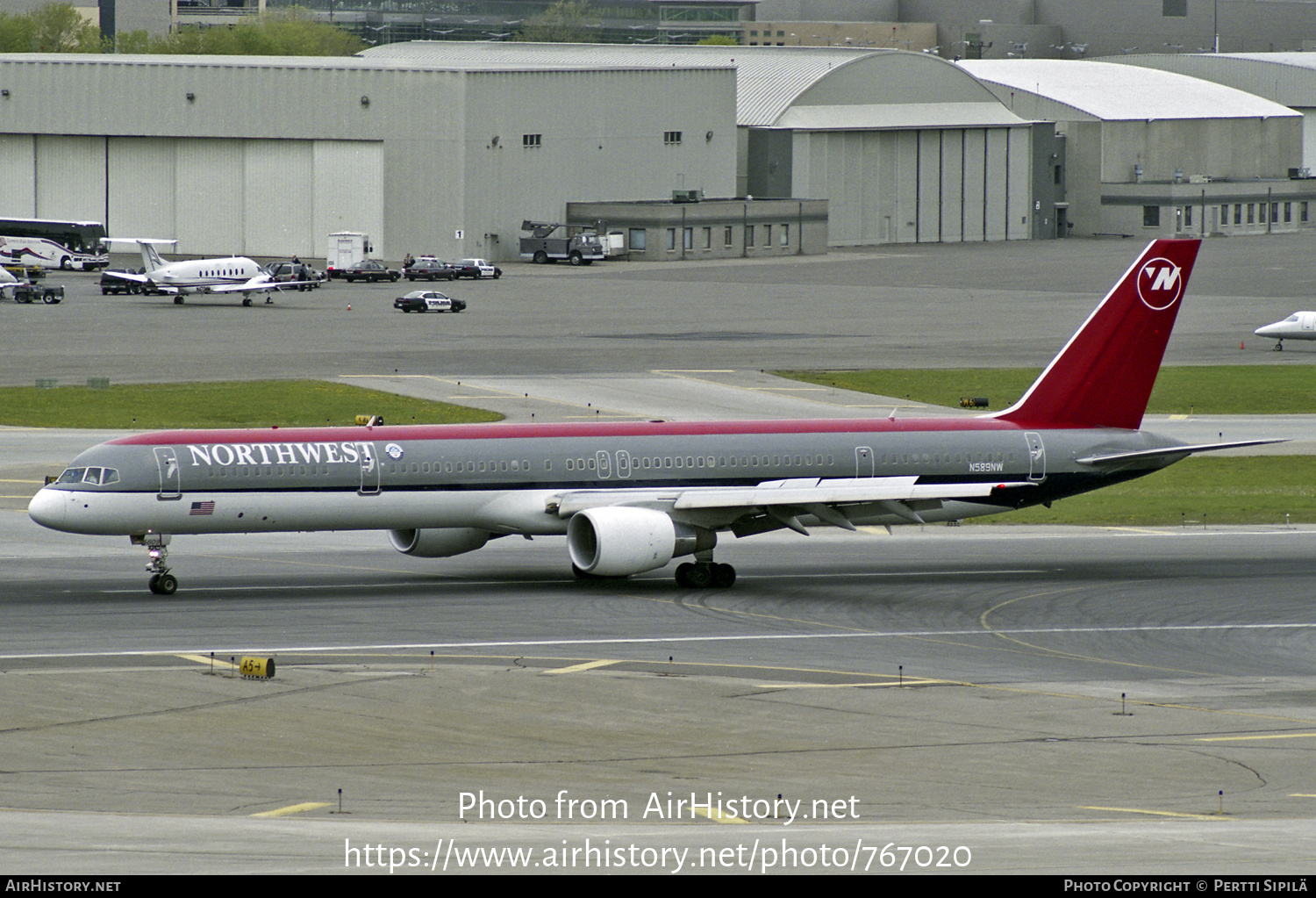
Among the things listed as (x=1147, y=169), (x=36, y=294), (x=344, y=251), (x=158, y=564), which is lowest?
(x=158, y=564)

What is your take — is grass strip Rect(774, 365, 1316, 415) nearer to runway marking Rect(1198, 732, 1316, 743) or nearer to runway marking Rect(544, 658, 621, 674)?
runway marking Rect(544, 658, 621, 674)

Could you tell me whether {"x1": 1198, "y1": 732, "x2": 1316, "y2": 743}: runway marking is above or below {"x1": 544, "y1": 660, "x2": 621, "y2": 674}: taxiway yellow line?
above

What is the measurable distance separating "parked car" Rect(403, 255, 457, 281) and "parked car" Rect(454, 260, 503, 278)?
0.55 meters

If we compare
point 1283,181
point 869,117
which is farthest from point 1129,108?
point 869,117

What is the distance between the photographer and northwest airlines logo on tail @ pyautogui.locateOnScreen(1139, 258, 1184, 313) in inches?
2053

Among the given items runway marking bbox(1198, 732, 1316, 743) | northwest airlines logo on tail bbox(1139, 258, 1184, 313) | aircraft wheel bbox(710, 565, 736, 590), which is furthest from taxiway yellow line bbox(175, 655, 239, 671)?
northwest airlines logo on tail bbox(1139, 258, 1184, 313)

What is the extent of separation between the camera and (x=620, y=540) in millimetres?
45469

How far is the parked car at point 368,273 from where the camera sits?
463 feet

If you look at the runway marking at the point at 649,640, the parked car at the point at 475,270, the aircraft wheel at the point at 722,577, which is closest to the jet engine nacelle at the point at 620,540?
the aircraft wheel at the point at 722,577

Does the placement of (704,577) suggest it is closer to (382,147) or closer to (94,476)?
(94,476)

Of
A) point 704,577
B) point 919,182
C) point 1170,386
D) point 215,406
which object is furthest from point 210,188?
point 704,577

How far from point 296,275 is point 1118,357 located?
305 ft

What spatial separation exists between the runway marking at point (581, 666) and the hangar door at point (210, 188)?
119596 mm

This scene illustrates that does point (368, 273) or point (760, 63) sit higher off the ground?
point (760, 63)
